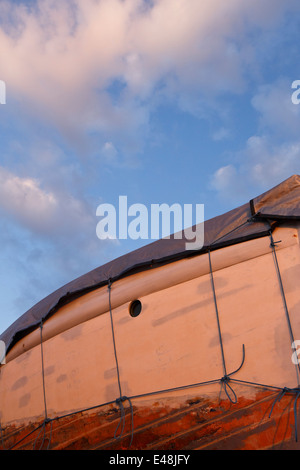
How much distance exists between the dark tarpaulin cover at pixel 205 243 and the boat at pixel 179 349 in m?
0.01

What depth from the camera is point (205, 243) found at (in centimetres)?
406

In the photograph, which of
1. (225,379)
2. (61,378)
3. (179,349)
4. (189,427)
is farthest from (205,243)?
(61,378)

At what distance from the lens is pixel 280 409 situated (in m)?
3.14

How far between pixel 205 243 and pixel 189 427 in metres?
1.56

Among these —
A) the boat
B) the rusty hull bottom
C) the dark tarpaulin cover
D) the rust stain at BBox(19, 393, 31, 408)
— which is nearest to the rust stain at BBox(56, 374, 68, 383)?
the boat

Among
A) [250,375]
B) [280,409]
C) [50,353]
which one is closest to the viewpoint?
[280,409]

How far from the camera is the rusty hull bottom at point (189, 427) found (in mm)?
3139

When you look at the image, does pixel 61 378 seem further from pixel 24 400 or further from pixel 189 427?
pixel 189 427

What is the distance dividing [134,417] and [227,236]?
1.78 m

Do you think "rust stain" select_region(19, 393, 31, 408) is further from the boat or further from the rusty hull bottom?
the rusty hull bottom

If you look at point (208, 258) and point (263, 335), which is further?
point (208, 258)

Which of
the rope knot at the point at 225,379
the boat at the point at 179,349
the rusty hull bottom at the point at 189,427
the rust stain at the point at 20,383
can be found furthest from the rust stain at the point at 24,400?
the rope knot at the point at 225,379
